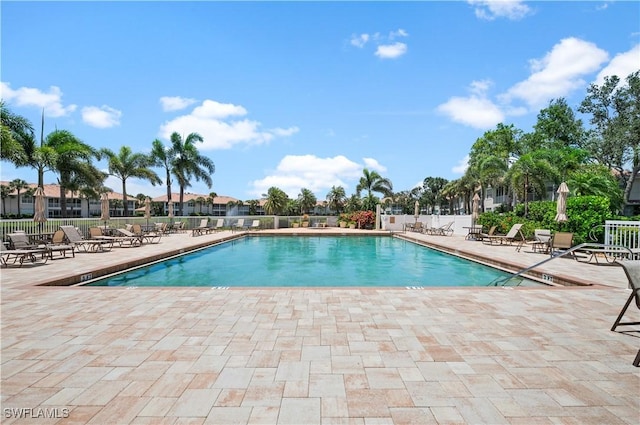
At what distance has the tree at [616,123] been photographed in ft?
89.1

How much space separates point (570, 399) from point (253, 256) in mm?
11793

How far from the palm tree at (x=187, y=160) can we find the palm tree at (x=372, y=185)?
1596 cm

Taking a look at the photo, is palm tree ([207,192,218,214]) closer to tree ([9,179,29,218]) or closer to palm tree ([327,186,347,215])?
tree ([9,179,29,218])

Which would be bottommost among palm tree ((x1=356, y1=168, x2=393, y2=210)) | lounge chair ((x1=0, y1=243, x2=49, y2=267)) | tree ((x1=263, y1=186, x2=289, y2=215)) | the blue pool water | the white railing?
the blue pool water

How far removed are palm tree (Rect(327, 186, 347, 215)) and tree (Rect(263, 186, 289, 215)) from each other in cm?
856

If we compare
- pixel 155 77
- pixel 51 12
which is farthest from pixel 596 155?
pixel 51 12

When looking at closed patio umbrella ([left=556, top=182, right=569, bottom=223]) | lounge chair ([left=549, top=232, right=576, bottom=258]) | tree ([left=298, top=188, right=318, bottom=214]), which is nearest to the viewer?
lounge chair ([left=549, top=232, right=576, bottom=258])

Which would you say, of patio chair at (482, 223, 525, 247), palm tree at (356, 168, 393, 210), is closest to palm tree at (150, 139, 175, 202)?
palm tree at (356, 168, 393, 210)

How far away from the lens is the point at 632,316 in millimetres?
4426

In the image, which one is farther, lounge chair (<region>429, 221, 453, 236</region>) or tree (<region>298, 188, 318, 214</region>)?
tree (<region>298, 188, 318, 214</region>)

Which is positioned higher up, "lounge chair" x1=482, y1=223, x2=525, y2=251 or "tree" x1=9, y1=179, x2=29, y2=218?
"tree" x1=9, y1=179, x2=29, y2=218

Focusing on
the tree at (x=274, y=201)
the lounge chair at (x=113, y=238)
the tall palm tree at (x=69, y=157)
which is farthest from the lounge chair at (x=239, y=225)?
the tree at (x=274, y=201)

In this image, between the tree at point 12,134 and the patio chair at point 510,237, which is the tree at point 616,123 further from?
the tree at point 12,134

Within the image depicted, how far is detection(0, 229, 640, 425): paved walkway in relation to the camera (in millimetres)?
2295
